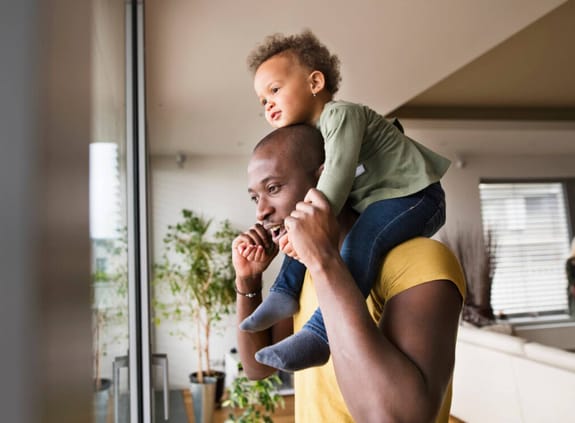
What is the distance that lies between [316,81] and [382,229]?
0.32 m

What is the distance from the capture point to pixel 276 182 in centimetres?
81

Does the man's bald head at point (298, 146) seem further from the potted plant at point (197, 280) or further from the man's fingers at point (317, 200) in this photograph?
the potted plant at point (197, 280)

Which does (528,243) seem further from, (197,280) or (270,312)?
(270,312)

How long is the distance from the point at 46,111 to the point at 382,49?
10.4ft

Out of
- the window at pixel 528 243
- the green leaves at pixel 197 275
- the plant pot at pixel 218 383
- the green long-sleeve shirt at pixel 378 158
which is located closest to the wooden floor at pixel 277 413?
the plant pot at pixel 218 383

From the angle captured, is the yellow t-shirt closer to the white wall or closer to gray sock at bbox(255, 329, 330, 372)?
gray sock at bbox(255, 329, 330, 372)

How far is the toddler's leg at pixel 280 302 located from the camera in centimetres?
84

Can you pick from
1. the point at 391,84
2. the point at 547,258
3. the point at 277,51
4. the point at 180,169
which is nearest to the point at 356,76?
the point at 391,84

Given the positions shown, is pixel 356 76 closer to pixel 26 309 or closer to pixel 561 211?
pixel 26 309

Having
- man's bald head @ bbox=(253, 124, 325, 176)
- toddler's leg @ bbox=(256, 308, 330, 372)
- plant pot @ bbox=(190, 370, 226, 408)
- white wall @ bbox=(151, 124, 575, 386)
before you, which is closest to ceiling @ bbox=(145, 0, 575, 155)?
white wall @ bbox=(151, 124, 575, 386)

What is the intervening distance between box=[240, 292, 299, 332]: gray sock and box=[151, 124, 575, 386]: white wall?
4808 millimetres

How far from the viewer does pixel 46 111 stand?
0.39ft

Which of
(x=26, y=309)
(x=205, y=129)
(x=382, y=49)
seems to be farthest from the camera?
(x=205, y=129)

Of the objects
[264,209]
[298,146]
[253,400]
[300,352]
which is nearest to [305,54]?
[298,146]
